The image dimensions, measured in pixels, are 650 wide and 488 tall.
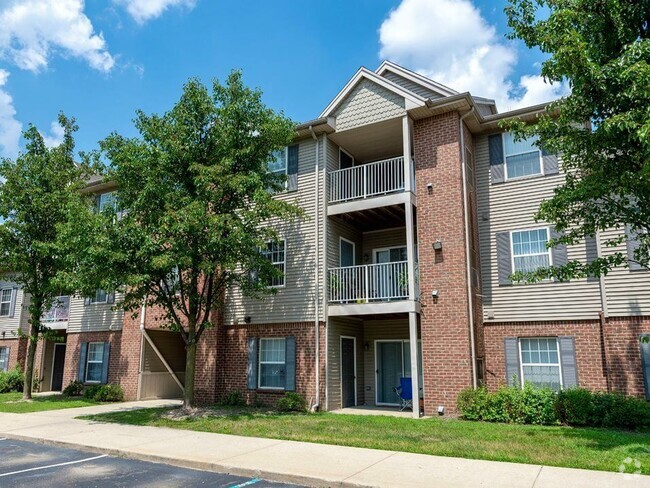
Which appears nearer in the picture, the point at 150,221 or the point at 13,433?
the point at 13,433

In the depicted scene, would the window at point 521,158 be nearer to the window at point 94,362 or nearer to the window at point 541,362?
the window at point 541,362

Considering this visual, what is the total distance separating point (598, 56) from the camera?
9.20 metres

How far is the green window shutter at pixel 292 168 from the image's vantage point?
55.7 feet

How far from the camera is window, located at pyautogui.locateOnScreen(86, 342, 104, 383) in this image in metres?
20.9


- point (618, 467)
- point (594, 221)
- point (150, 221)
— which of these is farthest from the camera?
point (150, 221)

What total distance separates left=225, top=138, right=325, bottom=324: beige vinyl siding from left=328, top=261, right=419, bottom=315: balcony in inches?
23.5

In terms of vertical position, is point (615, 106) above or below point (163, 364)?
above

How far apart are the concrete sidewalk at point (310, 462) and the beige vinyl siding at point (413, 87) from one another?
12.0 meters

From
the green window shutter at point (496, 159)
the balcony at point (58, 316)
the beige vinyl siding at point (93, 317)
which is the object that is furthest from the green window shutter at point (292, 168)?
the balcony at point (58, 316)

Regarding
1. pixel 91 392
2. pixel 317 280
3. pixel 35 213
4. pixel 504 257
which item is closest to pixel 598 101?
pixel 504 257

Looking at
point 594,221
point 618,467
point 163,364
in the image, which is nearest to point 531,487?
point 618,467

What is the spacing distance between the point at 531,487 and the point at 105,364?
18.0m

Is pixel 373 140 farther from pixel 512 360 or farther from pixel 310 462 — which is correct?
pixel 310 462

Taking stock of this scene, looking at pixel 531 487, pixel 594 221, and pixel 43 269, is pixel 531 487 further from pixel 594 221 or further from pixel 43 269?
pixel 43 269
